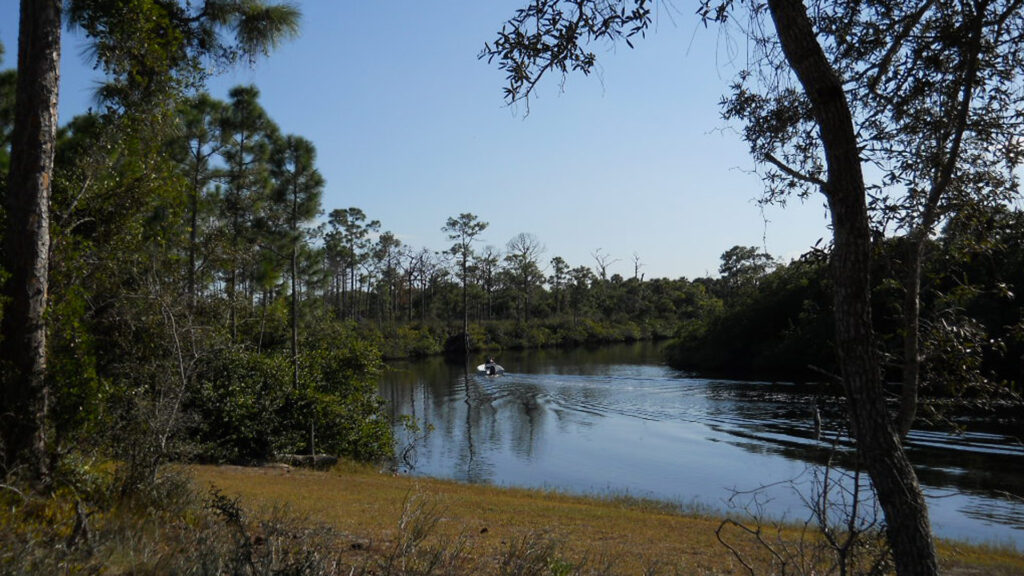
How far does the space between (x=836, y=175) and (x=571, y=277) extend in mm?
93467

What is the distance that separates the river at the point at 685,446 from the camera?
16.1 meters

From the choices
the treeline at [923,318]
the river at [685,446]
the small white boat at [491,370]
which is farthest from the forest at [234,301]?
the small white boat at [491,370]

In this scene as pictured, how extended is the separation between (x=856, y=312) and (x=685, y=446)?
20582 millimetres

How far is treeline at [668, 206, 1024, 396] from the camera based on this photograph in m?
5.09

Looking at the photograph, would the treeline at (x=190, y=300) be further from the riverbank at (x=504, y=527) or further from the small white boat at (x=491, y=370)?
the small white boat at (x=491, y=370)

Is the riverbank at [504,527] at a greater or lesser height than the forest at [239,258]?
lesser

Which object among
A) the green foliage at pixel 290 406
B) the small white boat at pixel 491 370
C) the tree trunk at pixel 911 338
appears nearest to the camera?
the tree trunk at pixel 911 338

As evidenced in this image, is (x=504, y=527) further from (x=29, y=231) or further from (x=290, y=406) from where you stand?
(x=290, y=406)

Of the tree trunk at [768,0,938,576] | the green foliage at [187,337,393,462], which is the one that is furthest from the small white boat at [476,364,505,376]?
the tree trunk at [768,0,938,576]

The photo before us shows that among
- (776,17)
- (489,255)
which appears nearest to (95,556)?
(776,17)

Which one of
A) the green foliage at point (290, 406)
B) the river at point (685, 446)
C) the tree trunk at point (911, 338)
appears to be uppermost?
the tree trunk at point (911, 338)

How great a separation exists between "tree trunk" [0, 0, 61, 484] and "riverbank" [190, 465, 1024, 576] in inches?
69.2

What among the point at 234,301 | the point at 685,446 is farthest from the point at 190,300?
the point at 685,446

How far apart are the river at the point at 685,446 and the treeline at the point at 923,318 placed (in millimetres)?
1852
